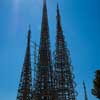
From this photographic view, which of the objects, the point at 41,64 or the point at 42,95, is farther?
the point at 41,64

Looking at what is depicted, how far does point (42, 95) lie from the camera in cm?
4125

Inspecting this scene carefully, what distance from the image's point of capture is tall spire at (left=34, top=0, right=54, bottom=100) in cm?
4122

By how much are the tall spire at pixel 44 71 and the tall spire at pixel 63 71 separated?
1543 mm

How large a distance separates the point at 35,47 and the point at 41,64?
7628 mm

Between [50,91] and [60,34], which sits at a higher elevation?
[60,34]

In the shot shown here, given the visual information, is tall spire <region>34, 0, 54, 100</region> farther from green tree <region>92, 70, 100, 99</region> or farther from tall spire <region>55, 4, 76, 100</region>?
green tree <region>92, 70, 100, 99</region>

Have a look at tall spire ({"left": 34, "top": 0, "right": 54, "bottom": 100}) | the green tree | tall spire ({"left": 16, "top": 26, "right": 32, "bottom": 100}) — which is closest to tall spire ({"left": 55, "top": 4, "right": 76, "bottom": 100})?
tall spire ({"left": 34, "top": 0, "right": 54, "bottom": 100})

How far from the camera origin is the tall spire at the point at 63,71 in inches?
1655

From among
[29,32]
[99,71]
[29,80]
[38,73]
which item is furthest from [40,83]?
[99,71]

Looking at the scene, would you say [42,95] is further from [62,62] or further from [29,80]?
[29,80]

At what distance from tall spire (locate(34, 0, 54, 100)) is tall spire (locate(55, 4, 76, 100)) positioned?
1.54 meters

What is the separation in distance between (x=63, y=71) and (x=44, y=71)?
3499 millimetres

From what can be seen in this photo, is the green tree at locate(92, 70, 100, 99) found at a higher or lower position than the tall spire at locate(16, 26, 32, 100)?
lower

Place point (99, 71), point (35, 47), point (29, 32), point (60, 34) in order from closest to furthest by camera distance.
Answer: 1. point (99, 71)
2. point (60, 34)
3. point (35, 47)
4. point (29, 32)
